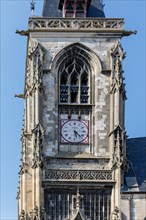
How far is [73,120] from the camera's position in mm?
63188

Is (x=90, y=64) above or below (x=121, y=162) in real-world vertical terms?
above

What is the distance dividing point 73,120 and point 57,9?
7386mm

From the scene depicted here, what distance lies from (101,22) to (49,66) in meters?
3.85

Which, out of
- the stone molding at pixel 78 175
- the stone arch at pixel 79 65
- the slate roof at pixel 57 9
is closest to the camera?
the stone molding at pixel 78 175

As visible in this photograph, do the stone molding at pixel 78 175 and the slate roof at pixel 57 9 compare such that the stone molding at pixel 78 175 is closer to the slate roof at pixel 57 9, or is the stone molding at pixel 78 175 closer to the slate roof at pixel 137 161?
the slate roof at pixel 137 161

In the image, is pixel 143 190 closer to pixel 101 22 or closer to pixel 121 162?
pixel 121 162

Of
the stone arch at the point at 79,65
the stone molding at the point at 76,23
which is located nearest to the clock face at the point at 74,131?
the stone arch at the point at 79,65

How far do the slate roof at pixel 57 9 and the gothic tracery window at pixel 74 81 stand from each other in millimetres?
3736

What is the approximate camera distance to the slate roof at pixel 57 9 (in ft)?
219

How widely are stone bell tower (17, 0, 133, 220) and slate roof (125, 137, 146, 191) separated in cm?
85

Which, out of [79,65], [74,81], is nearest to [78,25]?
[79,65]

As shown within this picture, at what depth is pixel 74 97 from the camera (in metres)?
64.0

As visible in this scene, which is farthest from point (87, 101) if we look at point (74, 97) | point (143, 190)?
point (143, 190)

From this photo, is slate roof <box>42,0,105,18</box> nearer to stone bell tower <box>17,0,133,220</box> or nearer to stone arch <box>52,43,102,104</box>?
stone bell tower <box>17,0,133,220</box>
